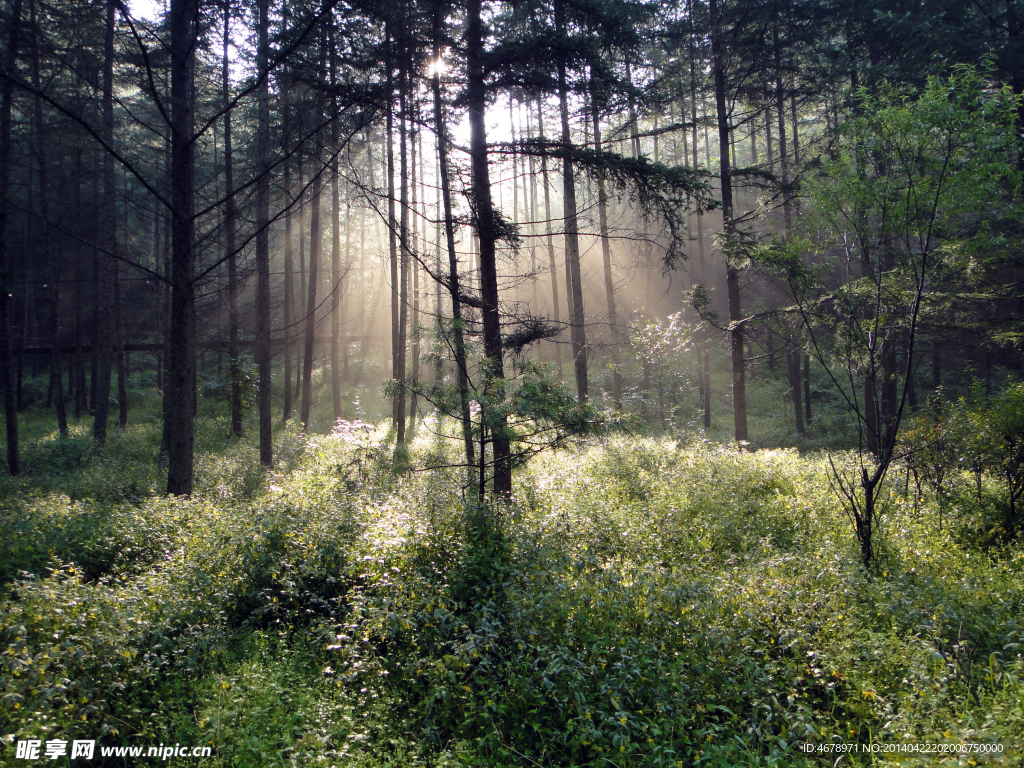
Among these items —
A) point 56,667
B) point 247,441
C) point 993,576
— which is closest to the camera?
point 56,667

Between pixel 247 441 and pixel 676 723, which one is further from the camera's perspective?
pixel 247 441

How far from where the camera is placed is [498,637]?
476 centimetres

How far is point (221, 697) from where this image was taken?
394 centimetres

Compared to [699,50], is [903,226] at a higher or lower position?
lower

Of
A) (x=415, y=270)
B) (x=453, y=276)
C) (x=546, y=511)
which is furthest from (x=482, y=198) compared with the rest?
(x=415, y=270)

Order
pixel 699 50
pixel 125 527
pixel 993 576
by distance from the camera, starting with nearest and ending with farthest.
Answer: pixel 993 576
pixel 125 527
pixel 699 50

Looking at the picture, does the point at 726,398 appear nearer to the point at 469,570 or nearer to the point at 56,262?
the point at 469,570

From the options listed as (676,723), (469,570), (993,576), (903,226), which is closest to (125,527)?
(469,570)

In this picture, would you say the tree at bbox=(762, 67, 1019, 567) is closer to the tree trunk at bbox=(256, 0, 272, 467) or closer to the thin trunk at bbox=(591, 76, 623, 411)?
the thin trunk at bbox=(591, 76, 623, 411)

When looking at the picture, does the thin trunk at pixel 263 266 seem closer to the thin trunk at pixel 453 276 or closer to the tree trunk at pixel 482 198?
the thin trunk at pixel 453 276

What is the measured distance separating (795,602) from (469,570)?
11.1 ft

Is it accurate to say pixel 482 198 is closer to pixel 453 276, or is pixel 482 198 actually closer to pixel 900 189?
pixel 453 276

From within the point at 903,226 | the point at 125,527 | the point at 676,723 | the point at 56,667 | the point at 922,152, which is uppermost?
the point at 922,152

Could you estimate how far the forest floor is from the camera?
3639 millimetres
